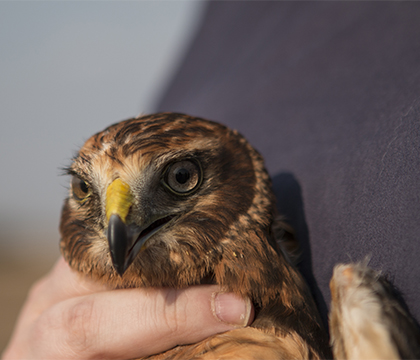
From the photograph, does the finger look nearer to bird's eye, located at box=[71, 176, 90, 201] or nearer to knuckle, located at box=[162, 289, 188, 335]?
knuckle, located at box=[162, 289, 188, 335]

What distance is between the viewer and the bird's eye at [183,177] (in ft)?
6.82

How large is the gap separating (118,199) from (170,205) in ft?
0.94

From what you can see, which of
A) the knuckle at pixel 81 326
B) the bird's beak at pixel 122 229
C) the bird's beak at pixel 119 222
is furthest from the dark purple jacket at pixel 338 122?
the knuckle at pixel 81 326

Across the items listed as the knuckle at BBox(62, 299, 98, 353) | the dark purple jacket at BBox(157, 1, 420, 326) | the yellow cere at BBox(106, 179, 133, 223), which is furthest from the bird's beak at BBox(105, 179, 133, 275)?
the dark purple jacket at BBox(157, 1, 420, 326)

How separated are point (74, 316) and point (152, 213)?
2.71 ft

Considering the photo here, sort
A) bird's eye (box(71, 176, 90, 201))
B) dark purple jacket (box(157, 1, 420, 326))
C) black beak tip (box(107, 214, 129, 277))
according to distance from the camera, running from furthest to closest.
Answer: bird's eye (box(71, 176, 90, 201)) < black beak tip (box(107, 214, 129, 277)) < dark purple jacket (box(157, 1, 420, 326))

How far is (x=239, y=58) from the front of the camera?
4.16 m

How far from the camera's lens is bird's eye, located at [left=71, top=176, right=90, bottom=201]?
226cm

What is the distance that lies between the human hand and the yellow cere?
559 millimetres

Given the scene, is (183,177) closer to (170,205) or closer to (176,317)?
(170,205)

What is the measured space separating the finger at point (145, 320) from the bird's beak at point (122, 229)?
38 centimetres

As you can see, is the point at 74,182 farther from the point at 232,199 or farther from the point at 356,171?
the point at 356,171

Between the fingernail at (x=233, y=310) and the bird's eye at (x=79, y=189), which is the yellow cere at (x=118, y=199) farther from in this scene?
the fingernail at (x=233, y=310)

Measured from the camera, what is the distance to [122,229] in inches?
72.7
